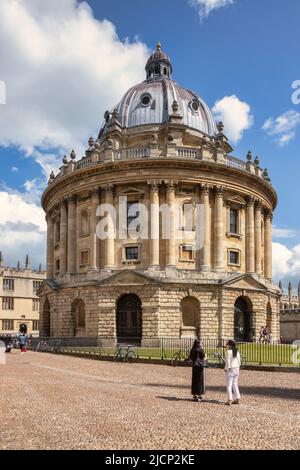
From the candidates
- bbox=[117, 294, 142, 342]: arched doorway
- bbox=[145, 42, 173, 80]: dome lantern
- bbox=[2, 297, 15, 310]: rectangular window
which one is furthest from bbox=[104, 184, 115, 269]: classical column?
bbox=[2, 297, 15, 310]: rectangular window

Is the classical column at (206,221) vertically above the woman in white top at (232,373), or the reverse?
the classical column at (206,221)

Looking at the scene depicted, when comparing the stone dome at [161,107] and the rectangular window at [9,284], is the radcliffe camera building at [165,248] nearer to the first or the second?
the stone dome at [161,107]

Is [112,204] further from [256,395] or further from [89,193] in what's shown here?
[256,395]

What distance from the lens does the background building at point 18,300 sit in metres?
78.3

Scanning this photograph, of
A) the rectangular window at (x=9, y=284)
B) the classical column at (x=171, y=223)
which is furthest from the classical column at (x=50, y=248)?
the rectangular window at (x=9, y=284)

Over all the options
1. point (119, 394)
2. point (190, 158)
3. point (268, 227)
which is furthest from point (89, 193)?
point (119, 394)

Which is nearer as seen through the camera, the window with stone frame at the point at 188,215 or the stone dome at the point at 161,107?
the window with stone frame at the point at 188,215

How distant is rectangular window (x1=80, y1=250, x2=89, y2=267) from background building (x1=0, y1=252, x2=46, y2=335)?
35.5 m

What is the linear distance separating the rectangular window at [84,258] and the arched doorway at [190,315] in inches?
381

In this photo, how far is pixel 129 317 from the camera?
41.6m

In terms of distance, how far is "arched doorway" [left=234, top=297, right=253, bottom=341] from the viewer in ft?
142

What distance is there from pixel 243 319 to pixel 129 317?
10187 millimetres

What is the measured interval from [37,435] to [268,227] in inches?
1715

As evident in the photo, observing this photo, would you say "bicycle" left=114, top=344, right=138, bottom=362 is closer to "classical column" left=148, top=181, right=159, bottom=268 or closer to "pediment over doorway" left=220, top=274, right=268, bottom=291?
"classical column" left=148, top=181, right=159, bottom=268
